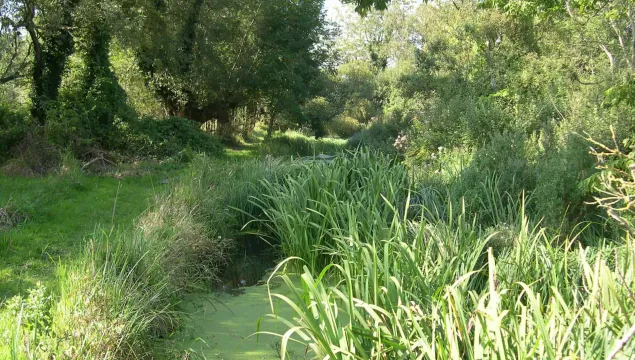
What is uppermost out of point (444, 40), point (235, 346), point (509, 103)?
point (444, 40)

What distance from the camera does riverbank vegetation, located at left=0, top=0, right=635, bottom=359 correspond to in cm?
268

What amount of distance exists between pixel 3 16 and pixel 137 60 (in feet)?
18.9

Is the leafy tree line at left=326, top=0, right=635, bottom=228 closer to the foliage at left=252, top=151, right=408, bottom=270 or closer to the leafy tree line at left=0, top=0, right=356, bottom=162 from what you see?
the foliage at left=252, top=151, right=408, bottom=270

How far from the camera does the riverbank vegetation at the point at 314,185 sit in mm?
2682

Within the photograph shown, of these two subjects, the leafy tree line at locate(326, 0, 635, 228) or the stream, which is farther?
the leafy tree line at locate(326, 0, 635, 228)

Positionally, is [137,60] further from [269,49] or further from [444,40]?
[444,40]

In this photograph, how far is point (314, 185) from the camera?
5957 mm

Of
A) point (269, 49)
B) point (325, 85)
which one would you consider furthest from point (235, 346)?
point (325, 85)

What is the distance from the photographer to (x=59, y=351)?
285cm

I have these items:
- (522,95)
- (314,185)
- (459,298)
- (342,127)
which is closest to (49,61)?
(314,185)

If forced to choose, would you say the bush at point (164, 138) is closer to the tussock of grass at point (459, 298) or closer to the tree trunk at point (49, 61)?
the tree trunk at point (49, 61)

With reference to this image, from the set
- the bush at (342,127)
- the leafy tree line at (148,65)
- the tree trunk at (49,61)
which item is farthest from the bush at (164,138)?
the bush at (342,127)

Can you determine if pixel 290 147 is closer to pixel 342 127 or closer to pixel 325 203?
pixel 342 127

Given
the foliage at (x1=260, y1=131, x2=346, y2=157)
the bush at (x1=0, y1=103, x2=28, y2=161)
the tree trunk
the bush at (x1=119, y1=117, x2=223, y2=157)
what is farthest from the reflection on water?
the foliage at (x1=260, y1=131, x2=346, y2=157)
